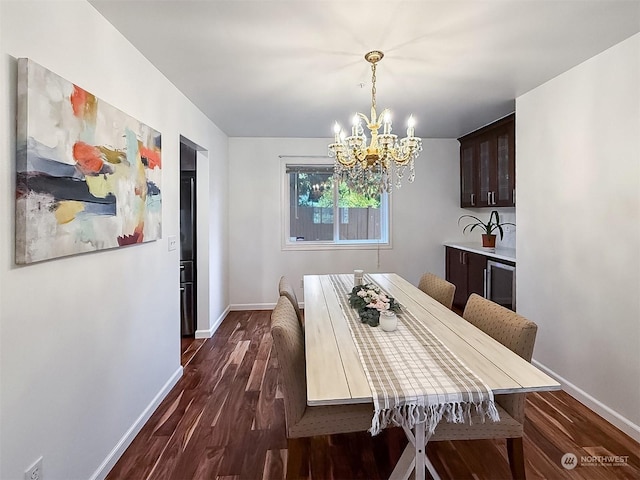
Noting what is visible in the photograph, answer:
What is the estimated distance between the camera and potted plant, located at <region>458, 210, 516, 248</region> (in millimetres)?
4219

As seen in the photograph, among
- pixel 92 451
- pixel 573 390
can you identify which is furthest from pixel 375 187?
pixel 92 451

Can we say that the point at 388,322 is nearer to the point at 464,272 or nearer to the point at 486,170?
the point at 464,272

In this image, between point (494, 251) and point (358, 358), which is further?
point (494, 251)

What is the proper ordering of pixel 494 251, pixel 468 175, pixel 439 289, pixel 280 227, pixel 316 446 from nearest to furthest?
pixel 316 446
pixel 439 289
pixel 494 251
pixel 468 175
pixel 280 227

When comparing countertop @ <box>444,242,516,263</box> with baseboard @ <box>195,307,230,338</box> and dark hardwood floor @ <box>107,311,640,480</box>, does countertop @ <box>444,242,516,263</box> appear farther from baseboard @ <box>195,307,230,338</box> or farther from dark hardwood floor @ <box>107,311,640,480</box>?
baseboard @ <box>195,307,230,338</box>

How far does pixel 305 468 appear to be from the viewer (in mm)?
1769

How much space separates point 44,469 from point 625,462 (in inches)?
111

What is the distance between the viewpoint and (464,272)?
4.29m

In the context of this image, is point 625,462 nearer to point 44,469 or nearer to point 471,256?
point 471,256

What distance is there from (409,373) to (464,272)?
11.0ft

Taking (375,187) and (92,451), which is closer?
(92,451)

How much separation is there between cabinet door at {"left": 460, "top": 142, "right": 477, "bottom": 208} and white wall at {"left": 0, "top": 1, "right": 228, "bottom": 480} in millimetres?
3637

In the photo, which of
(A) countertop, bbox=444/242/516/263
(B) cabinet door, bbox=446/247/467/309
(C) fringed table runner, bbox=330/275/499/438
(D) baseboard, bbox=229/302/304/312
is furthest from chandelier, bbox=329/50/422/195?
(D) baseboard, bbox=229/302/304/312

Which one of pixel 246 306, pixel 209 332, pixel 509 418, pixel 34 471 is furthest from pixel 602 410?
pixel 246 306
